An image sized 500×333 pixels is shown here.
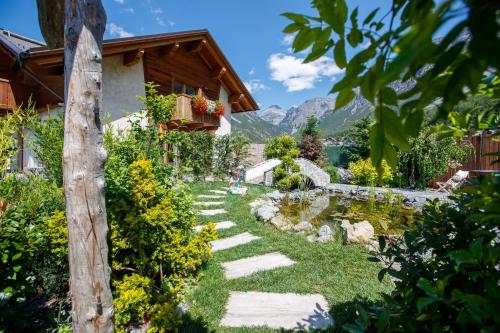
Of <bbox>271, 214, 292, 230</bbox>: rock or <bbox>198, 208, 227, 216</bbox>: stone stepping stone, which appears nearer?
<bbox>271, 214, 292, 230</bbox>: rock

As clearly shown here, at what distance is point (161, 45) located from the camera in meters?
10.9

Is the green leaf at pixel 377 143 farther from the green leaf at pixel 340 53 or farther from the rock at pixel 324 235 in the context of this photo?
the rock at pixel 324 235

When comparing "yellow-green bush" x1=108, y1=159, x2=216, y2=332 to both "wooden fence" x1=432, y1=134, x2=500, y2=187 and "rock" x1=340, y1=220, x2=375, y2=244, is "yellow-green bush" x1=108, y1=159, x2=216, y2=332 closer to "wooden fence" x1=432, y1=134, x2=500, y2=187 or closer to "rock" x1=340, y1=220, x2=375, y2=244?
"rock" x1=340, y1=220, x2=375, y2=244

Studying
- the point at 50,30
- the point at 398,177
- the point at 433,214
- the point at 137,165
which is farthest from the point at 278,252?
the point at 398,177

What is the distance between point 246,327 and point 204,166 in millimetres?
11138

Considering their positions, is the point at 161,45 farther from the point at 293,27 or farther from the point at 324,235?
the point at 293,27

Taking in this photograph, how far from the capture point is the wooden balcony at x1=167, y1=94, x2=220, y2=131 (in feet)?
38.4

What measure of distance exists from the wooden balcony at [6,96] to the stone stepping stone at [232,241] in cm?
866

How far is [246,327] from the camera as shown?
2.52 metres

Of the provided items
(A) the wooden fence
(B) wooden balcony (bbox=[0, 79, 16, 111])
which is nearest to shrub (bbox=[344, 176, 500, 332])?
(B) wooden balcony (bbox=[0, 79, 16, 111])

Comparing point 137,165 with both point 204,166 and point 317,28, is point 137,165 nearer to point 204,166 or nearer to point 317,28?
point 317,28

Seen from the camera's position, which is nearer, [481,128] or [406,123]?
[406,123]

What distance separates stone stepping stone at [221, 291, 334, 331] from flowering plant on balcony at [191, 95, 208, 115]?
34.5 feet

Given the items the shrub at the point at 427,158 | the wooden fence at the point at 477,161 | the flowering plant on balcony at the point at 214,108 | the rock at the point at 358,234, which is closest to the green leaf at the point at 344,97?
the rock at the point at 358,234
